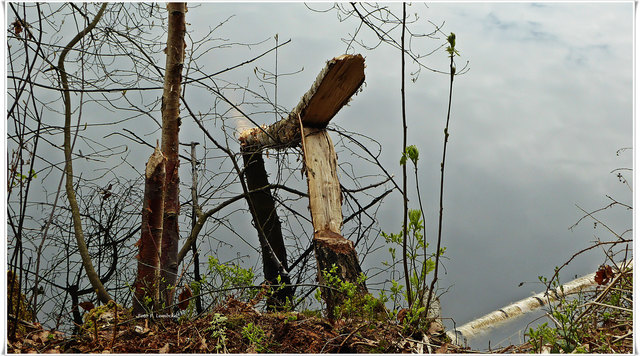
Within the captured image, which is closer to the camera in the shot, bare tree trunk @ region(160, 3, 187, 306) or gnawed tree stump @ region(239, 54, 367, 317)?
bare tree trunk @ region(160, 3, 187, 306)

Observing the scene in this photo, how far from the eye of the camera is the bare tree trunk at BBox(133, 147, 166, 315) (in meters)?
3.00

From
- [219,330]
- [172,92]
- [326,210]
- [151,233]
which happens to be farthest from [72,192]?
[326,210]

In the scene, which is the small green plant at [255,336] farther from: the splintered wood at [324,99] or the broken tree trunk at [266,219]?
the broken tree trunk at [266,219]

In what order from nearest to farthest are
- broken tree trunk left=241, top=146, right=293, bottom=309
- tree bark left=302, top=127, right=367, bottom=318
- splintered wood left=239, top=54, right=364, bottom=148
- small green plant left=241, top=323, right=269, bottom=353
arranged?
small green plant left=241, top=323, right=269, bottom=353 < tree bark left=302, top=127, right=367, bottom=318 < splintered wood left=239, top=54, right=364, bottom=148 < broken tree trunk left=241, top=146, right=293, bottom=309

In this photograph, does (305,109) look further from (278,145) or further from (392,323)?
(392,323)

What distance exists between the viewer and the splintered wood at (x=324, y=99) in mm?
3801

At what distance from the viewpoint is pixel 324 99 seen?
4.07m

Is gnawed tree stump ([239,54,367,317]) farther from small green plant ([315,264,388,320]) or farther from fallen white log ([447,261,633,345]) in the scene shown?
fallen white log ([447,261,633,345])

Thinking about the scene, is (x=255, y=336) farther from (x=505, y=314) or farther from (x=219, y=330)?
(x=505, y=314)

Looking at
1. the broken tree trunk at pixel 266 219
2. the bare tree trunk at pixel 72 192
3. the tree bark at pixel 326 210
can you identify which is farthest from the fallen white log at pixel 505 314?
the bare tree trunk at pixel 72 192

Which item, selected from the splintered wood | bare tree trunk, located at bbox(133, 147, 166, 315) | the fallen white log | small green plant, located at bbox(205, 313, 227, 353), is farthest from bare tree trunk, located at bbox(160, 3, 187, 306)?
the fallen white log

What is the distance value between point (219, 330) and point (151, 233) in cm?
80

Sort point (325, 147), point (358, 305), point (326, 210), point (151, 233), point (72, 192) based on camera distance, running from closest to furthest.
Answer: point (358, 305), point (151, 233), point (72, 192), point (326, 210), point (325, 147)

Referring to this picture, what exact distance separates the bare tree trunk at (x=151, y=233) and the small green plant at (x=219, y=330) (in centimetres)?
53
